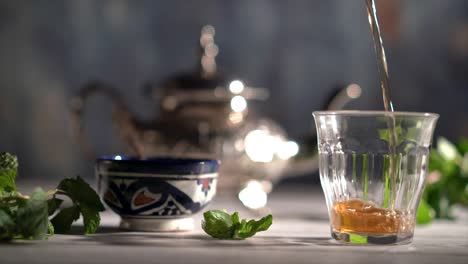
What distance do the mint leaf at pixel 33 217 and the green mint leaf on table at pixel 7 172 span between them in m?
0.07

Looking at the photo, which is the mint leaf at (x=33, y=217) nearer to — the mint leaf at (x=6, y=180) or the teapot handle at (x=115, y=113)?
→ the mint leaf at (x=6, y=180)

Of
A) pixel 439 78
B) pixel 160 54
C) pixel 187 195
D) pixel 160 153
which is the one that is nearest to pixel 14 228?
pixel 187 195

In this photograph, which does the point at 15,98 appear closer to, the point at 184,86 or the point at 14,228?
the point at 184,86

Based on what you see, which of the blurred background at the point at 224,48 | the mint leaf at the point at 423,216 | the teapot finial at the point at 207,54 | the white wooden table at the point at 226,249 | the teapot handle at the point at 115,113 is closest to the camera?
the white wooden table at the point at 226,249

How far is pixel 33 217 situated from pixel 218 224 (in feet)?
0.66

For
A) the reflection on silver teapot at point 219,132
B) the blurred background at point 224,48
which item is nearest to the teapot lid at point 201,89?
the reflection on silver teapot at point 219,132

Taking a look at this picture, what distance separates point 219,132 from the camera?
1319 millimetres

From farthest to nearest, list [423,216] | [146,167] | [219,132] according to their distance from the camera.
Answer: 1. [219,132]
2. [423,216]
3. [146,167]

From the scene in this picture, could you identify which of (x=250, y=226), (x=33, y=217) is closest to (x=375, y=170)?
(x=250, y=226)

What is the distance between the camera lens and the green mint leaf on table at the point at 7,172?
0.84 metres

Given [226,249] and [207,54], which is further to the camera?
[207,54]

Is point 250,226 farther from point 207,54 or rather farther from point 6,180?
point 207,54

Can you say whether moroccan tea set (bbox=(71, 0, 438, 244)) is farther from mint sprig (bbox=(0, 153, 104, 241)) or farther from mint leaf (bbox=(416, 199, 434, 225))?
mint leaf (bbox=(416, 199, 434, 225))

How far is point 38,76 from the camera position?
216cm
